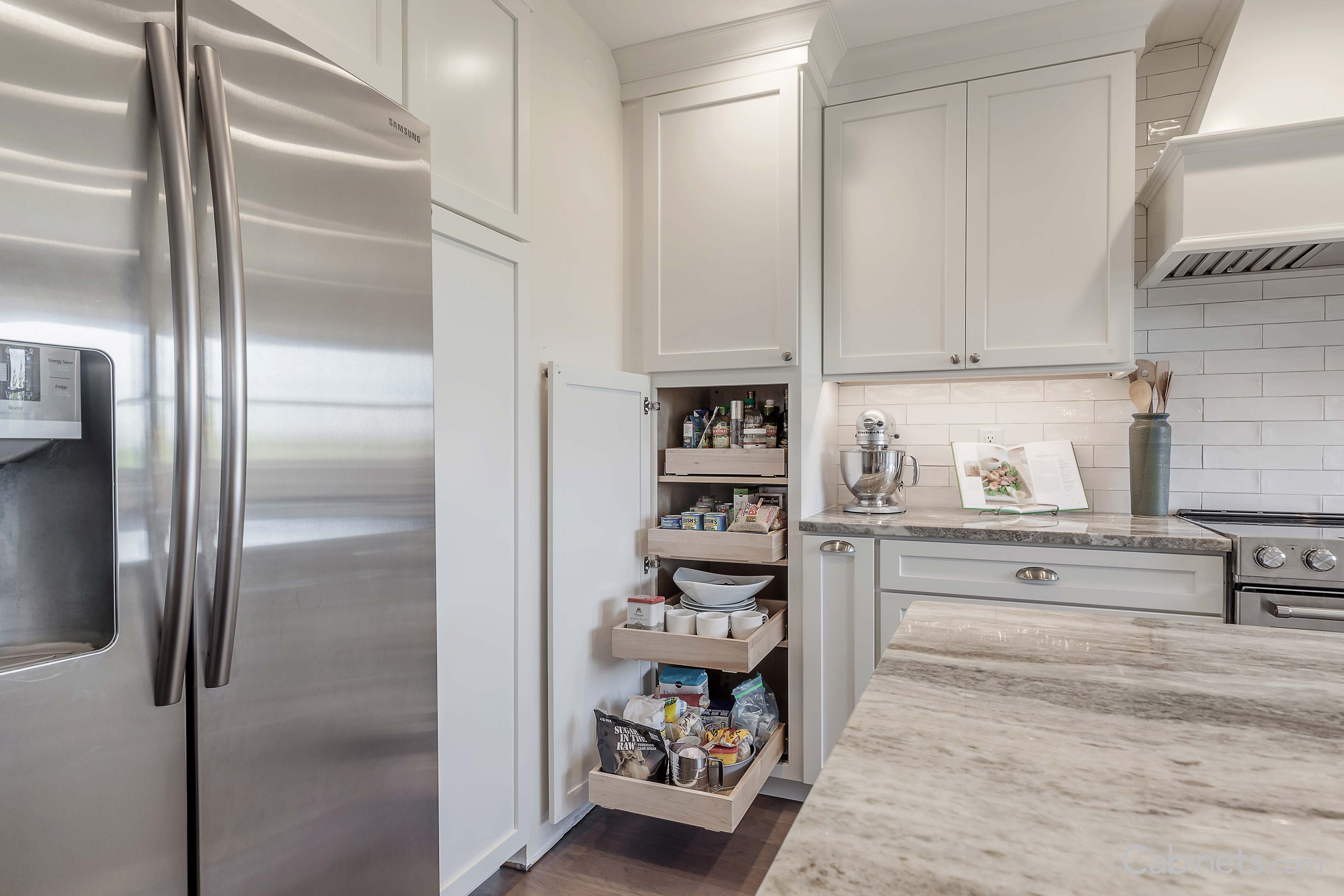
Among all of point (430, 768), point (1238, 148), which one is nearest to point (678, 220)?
point (1238, 148)

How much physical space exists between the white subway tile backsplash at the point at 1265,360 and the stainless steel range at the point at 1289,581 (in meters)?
0.65

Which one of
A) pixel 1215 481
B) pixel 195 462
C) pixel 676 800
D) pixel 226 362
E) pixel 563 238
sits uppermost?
pixel 563 238

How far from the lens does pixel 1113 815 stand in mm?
475

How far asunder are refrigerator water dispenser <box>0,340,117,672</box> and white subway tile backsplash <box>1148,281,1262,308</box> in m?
2.84

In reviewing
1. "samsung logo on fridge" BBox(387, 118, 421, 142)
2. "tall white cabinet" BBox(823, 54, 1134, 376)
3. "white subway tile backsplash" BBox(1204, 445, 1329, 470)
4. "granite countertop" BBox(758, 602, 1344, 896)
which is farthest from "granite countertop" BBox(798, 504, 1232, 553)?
"samsung logo on fridge" BBox(387, 118, 421, 142)

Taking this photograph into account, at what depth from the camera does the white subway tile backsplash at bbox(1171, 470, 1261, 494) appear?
2.35 m

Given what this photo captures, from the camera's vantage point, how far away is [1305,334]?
7.50ft

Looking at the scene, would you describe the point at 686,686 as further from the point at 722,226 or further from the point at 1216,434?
the point at 1216,434

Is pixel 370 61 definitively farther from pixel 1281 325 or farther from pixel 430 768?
pixel 1281 325

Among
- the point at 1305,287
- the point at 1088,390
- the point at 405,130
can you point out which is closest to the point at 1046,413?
the point at 1088,390

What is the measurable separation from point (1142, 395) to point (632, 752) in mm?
1987

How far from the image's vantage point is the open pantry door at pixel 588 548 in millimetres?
1958

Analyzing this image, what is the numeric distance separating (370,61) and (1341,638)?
1.73m

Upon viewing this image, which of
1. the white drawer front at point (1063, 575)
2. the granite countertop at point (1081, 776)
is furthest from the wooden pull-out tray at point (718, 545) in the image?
the granite countertop at point (1081, 776)
